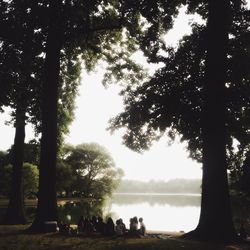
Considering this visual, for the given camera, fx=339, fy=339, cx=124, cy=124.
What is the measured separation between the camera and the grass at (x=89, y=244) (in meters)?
11.9

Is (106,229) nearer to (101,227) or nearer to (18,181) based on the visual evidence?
(101,227)

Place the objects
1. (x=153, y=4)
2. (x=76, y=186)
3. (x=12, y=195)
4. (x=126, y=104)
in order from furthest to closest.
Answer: (x=76, y=186), (x=126, y=104), (x=12, y=195), (x=153, y=4)

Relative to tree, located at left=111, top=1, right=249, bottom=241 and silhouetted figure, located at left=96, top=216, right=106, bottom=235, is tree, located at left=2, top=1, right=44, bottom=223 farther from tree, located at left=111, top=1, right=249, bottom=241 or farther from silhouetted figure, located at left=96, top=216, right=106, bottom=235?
silhouetted figure, located at left=96, top=216, right=106, bottom=235

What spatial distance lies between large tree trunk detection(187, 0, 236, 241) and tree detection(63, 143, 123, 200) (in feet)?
198

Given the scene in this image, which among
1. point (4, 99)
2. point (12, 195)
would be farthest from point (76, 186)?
point (4, 99)

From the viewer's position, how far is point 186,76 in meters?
22.8

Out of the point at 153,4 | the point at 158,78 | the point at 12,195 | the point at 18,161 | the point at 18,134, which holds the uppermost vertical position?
the point at 153,4

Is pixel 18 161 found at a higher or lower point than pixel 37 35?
lower

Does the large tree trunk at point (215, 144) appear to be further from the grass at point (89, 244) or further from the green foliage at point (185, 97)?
the green foliage at point (185, 97)

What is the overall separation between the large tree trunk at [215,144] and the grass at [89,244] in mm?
1593

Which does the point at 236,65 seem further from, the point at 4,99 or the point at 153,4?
the point at 4,99

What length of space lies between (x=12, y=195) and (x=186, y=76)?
14215 millimetres

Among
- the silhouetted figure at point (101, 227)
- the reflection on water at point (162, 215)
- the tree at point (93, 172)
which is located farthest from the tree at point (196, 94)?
the tree at point (93, 172)

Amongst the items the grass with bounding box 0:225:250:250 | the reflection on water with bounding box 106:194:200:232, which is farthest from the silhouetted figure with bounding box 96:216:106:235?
the reflection on water with bounding box 106:194:200:232
